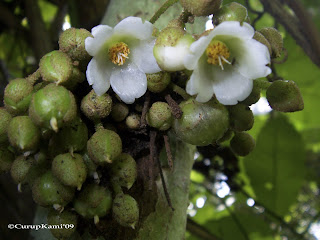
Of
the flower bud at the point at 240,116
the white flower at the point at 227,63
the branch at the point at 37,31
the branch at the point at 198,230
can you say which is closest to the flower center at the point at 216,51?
the white flower at the point at 227,63

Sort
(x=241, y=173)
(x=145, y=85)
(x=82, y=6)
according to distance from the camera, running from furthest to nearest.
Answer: (x=241, y=173) → (x=82, y=6) → (x=145, y=85)

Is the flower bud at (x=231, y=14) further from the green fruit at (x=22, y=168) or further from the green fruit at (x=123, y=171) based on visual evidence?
the green fruit at (x=22, y=168)

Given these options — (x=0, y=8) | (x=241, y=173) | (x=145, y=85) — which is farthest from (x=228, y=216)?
(x=0, y=8)

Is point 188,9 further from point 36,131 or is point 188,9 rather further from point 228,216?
point 228,216

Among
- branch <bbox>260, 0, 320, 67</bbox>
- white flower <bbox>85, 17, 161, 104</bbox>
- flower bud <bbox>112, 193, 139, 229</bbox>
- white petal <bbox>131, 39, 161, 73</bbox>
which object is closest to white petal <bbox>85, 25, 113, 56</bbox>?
white flower <bbox>85, 17, 161, 104</bbox>

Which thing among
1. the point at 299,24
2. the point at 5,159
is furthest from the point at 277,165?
the point at 5,159

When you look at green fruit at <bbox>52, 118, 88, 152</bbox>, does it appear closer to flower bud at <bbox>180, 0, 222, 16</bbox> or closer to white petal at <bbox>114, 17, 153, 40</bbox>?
white petal at <bbox>114, 17, 153, 40</bbox>

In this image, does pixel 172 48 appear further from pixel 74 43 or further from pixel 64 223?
pixel 64 223
